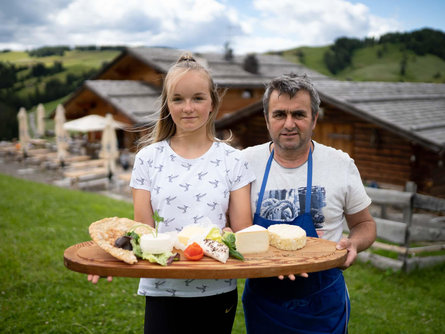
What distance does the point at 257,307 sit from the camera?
2.56 meters

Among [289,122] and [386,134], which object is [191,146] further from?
[386,134]

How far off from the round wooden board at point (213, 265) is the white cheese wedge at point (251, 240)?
0.04 meters

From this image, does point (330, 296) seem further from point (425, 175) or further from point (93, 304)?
point (425, 175)

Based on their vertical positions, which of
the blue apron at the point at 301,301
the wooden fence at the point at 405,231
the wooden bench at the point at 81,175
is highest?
the blue apron at the point at 301,301

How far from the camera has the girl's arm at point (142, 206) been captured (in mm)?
2410

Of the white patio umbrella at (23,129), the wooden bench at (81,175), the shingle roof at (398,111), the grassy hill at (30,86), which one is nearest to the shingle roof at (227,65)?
the grassy hill at (30,86)

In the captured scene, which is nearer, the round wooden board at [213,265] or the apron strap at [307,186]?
the round wooden board at [213,265]

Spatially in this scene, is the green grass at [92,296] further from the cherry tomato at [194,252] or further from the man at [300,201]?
the cherry tomato at [194,252]

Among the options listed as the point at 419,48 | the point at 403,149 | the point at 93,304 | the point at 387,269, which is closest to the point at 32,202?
the point at 93,304

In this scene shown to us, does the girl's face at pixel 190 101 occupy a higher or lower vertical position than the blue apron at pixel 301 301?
higher

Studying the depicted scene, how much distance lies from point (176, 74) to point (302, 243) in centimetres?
134

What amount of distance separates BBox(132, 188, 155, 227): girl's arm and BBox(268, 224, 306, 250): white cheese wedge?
80 cm

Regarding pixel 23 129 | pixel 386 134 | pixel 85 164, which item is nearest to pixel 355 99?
pixel 386 134

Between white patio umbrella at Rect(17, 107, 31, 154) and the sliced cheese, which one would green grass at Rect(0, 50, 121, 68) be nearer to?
white patio umbrella at Rect(17, 107, 31, 154)
